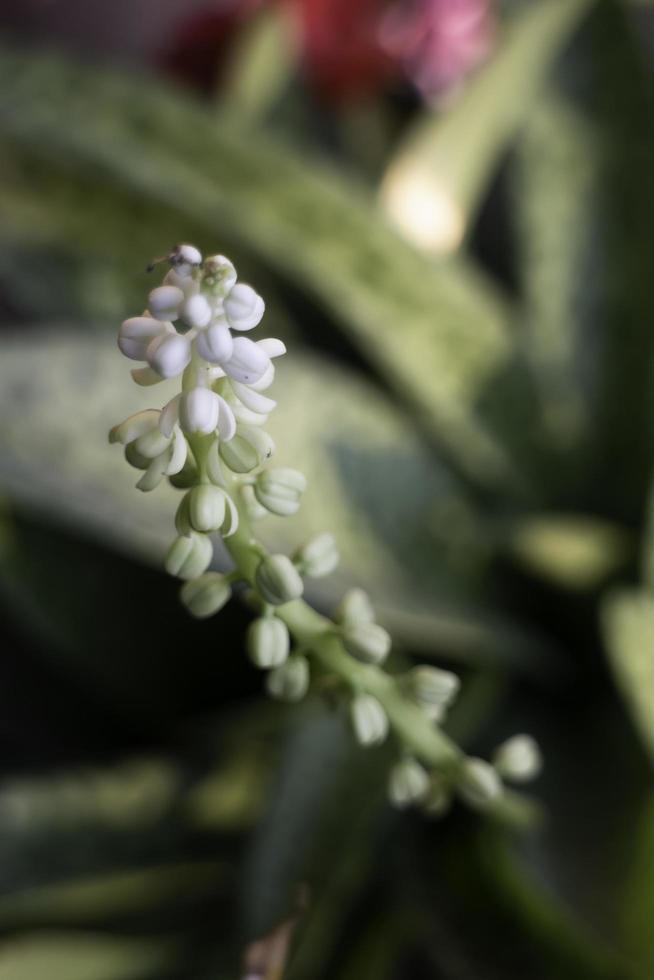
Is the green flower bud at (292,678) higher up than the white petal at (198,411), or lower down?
lower down

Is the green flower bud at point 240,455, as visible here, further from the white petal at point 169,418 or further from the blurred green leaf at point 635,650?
the blurred green leaf at point 635,650

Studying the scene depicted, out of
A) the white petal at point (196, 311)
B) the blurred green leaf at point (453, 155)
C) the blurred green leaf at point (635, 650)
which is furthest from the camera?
the blurred green leaf at point (453, 155)

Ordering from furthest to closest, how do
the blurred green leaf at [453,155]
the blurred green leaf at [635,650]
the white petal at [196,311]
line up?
1. the blurred green leaf at [453,155]
2. the blurred green leaf at [635,650]
3. the white petal at [196,311]

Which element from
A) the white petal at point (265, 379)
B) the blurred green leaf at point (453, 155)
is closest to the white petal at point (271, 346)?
the white petal at point (265, 379)

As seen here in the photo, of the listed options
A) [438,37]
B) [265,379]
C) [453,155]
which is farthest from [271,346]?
[438,37]

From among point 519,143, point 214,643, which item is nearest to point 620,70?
point 519,143

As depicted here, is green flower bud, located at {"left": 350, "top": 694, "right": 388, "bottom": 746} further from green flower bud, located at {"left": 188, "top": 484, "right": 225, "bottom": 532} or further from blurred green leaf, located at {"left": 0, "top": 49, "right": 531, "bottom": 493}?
blurred green leaf, located at {"left": 0, "top": 49, "right": 531, "bottom": 493}

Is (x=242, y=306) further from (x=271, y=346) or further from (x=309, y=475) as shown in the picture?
(x=309, y=475)
